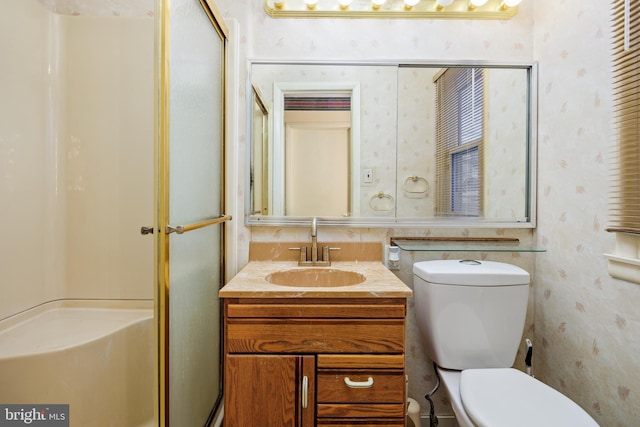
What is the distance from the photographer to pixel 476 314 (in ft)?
4.14

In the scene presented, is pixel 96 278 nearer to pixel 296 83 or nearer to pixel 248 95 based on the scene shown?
pixel 248 95

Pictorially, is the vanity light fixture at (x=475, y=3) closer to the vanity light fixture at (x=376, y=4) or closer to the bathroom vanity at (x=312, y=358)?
the vanity light fixture at (x=376, y=4)

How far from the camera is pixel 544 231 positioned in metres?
1.47

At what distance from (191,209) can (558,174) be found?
4.94 ft

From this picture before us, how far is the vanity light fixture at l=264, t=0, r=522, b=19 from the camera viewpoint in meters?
1.53

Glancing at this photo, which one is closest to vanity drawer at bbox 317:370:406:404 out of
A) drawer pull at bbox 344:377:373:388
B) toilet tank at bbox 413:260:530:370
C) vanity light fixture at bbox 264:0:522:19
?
drawer pull at bbox 344:377:373:388

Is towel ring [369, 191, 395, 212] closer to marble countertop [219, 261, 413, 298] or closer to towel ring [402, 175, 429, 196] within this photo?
towel ring [402, 175, 429, 196]

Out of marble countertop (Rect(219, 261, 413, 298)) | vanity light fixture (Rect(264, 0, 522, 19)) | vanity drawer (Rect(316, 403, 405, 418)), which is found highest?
vanity light fixture (Rect(264, 0, 522, 19))

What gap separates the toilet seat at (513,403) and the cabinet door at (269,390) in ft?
1.70

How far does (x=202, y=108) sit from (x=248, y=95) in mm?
423

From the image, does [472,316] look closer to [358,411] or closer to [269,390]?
[358,411]

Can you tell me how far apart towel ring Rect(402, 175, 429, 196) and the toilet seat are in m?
0.79

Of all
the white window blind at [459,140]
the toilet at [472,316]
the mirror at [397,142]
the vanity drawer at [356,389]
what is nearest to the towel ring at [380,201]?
the mirror at [397,142]

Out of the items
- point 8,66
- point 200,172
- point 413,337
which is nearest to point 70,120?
point 8,66
